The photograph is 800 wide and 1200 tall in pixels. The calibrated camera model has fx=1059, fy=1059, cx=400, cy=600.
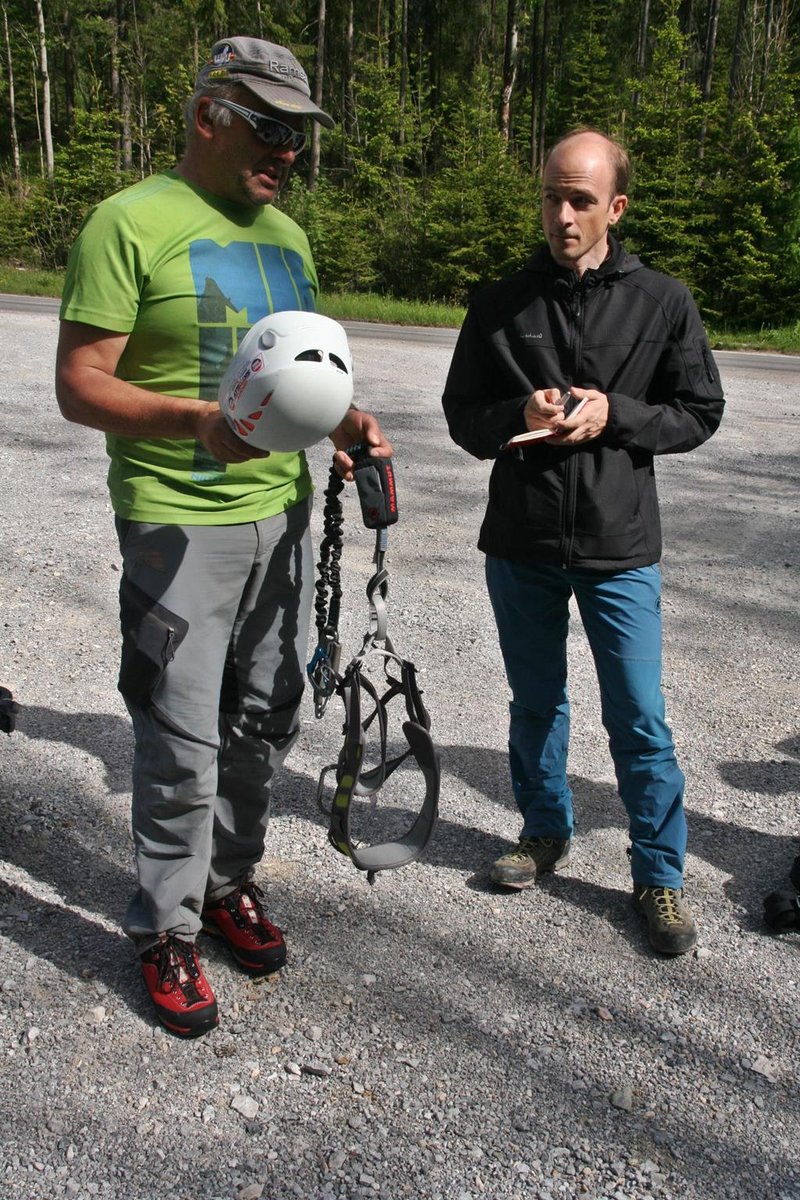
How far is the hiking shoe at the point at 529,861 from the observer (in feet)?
10.8

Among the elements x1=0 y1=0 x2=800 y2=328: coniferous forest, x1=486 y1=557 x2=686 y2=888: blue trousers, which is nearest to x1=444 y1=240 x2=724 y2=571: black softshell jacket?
x1=486 y1=557 x2=686 y2=888: blue trousers

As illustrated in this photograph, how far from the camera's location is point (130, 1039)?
261 centimetres

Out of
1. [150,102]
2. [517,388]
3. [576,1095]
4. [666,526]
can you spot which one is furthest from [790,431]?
[150,102]

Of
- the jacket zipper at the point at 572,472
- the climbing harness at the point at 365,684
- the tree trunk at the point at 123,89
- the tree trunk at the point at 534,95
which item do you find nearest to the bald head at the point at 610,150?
the jacket zipper at the point at 572,472

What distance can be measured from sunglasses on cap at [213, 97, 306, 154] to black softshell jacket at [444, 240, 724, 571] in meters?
0.78

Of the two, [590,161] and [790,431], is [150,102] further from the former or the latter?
[590,161]

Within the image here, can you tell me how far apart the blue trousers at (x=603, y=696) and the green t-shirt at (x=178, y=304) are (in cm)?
91

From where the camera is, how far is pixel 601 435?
2.90 metres

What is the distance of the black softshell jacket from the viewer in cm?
293

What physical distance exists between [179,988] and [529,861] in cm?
118

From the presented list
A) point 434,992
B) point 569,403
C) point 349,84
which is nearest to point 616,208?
point 569,403

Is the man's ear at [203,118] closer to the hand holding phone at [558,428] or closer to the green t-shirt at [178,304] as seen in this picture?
the green t-shirt at [178,304]

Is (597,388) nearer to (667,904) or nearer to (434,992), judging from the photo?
(667,904)

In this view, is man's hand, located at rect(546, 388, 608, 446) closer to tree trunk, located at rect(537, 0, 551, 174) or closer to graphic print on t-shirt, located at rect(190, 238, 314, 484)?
graphic print on t-shirt, located at rect(190, 238, 314, 484)
